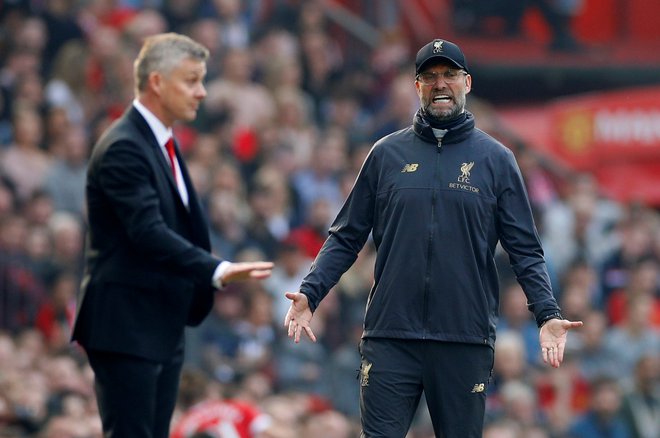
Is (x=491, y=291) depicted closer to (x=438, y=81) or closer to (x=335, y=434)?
(x=438, y=81)

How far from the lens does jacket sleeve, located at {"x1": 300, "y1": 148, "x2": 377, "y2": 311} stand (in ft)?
22.5

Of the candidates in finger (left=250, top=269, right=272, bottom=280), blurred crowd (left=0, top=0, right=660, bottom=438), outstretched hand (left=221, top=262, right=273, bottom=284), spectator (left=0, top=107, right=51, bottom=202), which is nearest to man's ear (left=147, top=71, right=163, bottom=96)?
outstretched hand (left=221, top=262, right=273, bottom=284)

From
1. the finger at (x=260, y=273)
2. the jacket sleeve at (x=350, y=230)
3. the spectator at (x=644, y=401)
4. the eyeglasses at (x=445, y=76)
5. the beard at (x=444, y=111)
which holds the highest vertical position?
the eyeglasses at (x=445, y=76)

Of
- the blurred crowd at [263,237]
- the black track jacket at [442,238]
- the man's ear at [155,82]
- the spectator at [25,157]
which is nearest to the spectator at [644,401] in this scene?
the blurred crowd at [263,237]

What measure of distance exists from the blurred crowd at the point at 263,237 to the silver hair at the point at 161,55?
2.61m

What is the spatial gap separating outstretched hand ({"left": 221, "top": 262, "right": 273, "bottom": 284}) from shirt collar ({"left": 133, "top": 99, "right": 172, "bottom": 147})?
0.78 meters

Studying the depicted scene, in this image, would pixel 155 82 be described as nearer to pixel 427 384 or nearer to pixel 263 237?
pixel 427 384

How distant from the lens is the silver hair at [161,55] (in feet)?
23.5

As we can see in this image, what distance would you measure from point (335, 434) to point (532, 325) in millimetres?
4131

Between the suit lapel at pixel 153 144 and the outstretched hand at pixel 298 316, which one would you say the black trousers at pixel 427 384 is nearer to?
the outstretched hand at pixel 298 316

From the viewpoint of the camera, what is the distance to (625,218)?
17.1 m

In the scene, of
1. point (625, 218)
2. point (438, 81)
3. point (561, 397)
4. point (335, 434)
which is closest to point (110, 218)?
point (438, 81)

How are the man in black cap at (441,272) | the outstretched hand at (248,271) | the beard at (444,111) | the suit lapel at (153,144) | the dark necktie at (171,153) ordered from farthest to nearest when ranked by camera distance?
the dark necktie at (171,153), the suit lapel at (153,144), the beard at (444,111), the man in black cap at (441,272), the outstretched hand at (248,271)

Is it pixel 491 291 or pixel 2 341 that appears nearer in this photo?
pixel 491 291
